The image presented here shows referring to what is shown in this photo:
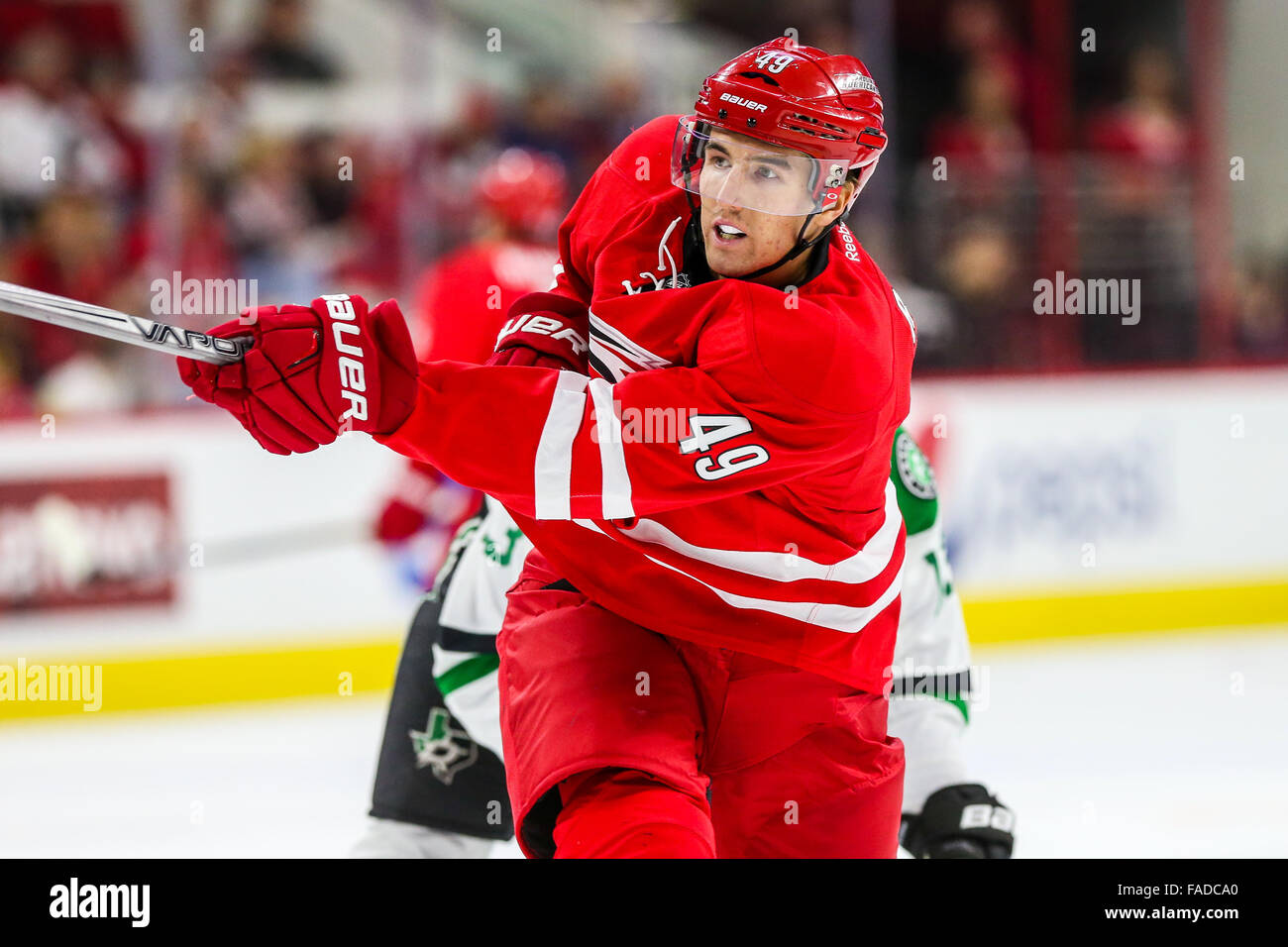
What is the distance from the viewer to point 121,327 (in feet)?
5.58

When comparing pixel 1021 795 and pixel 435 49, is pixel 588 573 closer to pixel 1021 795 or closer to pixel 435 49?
pixel 1021 795

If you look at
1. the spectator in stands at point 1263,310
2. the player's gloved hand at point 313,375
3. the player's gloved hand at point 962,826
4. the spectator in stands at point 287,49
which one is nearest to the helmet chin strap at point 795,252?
the player's gloved hand at point 313,375

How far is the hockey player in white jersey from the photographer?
7.72 feet

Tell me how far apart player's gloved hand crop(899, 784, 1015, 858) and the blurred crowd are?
2990mm

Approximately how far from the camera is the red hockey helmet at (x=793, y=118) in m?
1.85

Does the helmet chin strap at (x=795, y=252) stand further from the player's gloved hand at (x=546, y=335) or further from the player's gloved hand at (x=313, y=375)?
the player's gloved hand at (x=313, y=375)

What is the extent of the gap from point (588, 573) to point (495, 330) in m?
1.63

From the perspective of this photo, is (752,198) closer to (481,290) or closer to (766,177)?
(766,177)

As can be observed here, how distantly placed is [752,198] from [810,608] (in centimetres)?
51

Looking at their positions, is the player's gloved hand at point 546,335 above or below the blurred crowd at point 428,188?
below

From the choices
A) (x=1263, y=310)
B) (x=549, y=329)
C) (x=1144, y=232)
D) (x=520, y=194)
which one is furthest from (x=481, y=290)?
(x=1263, y=310)

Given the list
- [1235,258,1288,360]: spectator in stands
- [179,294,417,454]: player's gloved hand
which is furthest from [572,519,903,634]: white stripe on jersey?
[1235,258,1288,360]: spectator in stands

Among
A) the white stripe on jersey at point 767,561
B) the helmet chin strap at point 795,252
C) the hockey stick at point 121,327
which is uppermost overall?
the helmet chin strap at point 795,252
